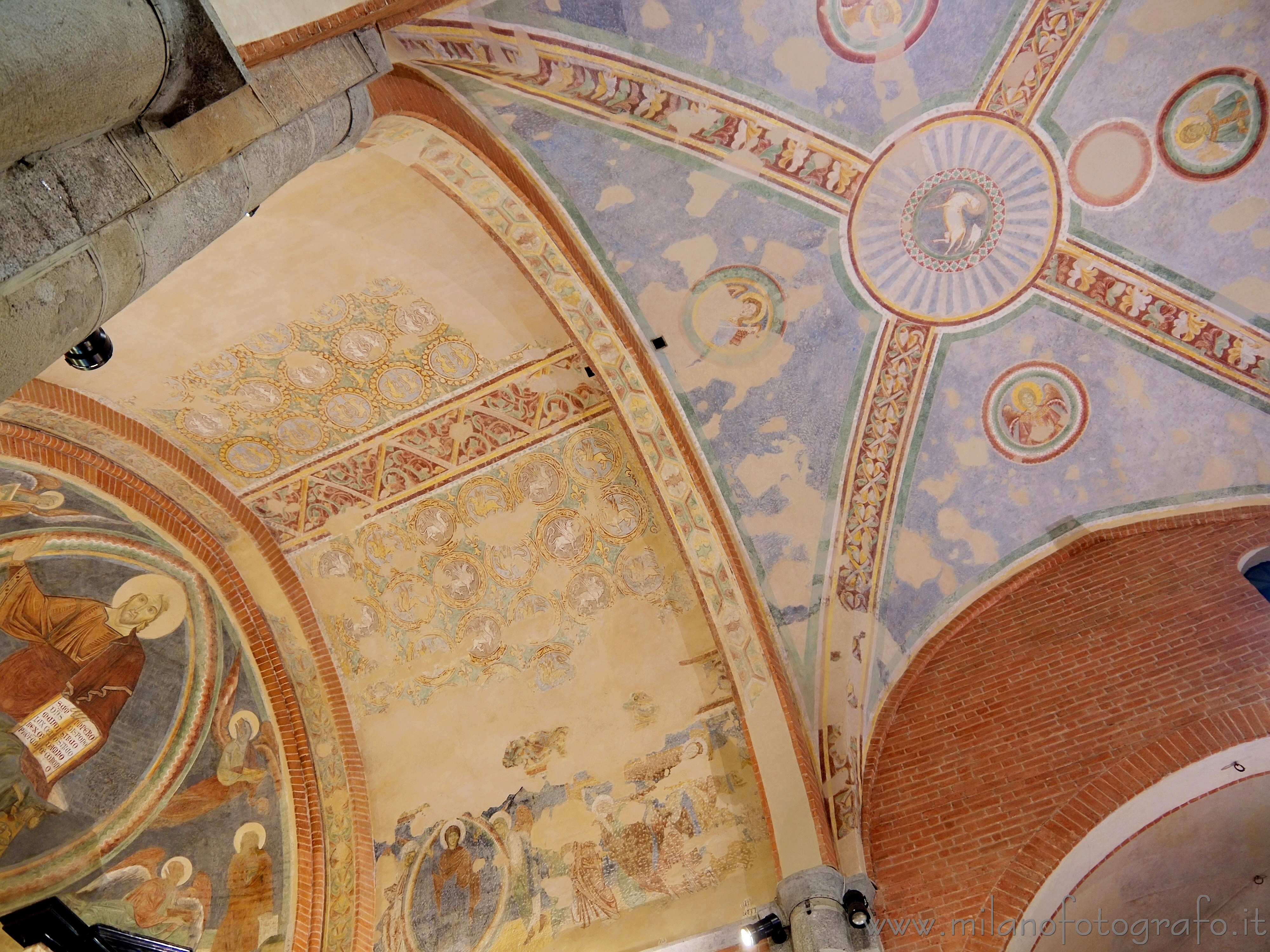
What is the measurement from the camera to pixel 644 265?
5.84 meters

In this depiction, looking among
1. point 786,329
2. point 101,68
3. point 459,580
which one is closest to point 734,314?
point 786,329

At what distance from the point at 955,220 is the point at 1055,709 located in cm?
324

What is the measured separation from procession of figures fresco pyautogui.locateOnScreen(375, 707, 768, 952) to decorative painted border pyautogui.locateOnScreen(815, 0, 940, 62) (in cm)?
433

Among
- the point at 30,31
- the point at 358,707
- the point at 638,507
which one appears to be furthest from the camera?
the point at 358,707

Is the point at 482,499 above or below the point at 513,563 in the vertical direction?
above

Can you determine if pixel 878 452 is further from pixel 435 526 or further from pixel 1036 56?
pixel 435 526

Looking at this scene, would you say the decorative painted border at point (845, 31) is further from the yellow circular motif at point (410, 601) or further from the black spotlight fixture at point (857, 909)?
the black spotlight fixture at point (857, 909)

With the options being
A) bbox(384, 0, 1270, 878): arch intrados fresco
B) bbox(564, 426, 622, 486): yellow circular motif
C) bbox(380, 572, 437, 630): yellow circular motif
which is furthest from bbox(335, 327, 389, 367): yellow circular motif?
bbox(380, 572, 437, 630): yellow circular motif

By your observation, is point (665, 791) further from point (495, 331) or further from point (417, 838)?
point (495, 331)

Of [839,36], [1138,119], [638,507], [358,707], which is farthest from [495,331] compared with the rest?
[1138,119]

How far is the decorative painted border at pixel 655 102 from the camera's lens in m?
4.60

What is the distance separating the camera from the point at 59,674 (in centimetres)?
644

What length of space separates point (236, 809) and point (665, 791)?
3.36 metres

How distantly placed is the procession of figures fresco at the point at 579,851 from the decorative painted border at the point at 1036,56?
14.3 ft
